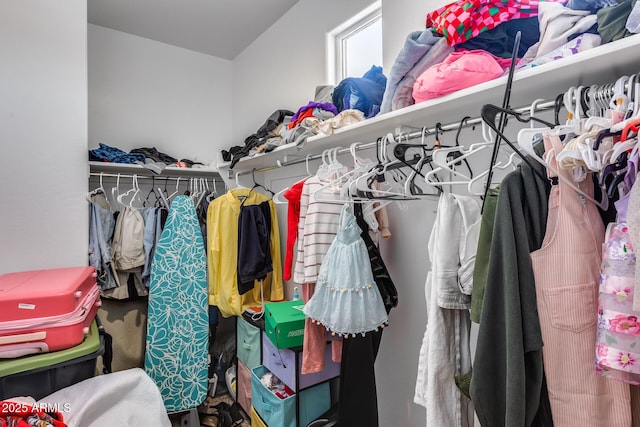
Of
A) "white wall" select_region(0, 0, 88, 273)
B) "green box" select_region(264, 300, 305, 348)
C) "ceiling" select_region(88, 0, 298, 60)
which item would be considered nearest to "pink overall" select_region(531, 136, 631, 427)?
"green box" select_region(264, 300, 305, 348)

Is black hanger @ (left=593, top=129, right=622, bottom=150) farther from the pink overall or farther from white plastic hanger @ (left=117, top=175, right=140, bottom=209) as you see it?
white plastic hanger @ (left=117, top=175, right=140, bottom=209)

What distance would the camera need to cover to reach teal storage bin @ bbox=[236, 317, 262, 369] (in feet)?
6.77

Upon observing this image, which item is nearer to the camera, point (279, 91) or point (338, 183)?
point (338, 183)

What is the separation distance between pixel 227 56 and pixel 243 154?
4.49 ft

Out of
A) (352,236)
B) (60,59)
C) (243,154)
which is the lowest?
(352,236)

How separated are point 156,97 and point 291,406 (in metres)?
Answer: 2.64

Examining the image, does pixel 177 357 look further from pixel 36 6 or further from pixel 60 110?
pixel 36 6

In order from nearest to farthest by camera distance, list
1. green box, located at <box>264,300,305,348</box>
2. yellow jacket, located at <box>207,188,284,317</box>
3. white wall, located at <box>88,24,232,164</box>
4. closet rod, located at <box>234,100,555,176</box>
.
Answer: closet rod, located at <box>234,100,555,176</box>
green box, located at <box>264,300,305,348</box>
yellow jacket, located at <box>207,188,284,317</box>
white wall, located at <box>88,24,232,164</box>

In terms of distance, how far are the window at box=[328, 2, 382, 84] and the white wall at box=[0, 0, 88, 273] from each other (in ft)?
4.72

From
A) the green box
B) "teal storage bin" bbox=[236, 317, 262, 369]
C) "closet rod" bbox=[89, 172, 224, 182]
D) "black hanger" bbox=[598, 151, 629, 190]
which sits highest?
"closet rod" bbox=[89, 172, 224, 182]

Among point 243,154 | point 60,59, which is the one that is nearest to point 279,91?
point 243,154

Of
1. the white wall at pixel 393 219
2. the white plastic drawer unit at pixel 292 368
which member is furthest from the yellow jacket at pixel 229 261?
the white plastic drawer unit at pixel 292 368

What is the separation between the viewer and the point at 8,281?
57.0 inches

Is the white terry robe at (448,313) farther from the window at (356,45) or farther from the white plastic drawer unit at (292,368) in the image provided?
the window at (356,45)
